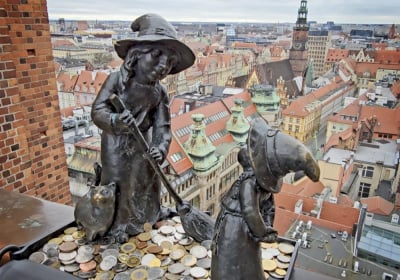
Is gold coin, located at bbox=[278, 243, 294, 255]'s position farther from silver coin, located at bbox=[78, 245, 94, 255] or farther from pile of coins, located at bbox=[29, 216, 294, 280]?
silver coin, located at bbox=[78, 245, 94, 255]

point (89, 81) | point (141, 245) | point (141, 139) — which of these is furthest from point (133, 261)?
point (89, 81)

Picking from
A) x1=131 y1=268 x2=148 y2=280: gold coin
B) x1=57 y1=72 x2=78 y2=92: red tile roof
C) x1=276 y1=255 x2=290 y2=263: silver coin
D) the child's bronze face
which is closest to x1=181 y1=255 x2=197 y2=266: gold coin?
x1=131 y1=268 x2=148 y2=280: gold coin

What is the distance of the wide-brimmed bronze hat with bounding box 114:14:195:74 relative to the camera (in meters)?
2.11

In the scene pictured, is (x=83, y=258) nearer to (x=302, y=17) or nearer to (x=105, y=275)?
(x=105, y=275)

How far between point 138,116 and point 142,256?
2.82ft

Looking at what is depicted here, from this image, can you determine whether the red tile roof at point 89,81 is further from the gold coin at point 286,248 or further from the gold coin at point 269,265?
the gold coin at point 269,265

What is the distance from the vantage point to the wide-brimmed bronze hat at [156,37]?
211 cm

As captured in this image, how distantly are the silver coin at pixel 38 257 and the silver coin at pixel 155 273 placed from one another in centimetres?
63

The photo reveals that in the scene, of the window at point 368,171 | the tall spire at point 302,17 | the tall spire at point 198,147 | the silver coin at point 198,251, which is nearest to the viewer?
the silver coin at point 198,251

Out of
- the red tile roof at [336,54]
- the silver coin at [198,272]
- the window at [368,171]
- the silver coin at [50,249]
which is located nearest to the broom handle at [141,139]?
the silver coin at [198,272]

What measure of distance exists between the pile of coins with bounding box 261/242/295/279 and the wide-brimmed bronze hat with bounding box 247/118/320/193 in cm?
62

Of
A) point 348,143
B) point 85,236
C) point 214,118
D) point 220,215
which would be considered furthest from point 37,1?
point 348,143

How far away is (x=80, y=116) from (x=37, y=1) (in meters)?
16.3

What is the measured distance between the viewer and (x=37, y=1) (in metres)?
3.33
